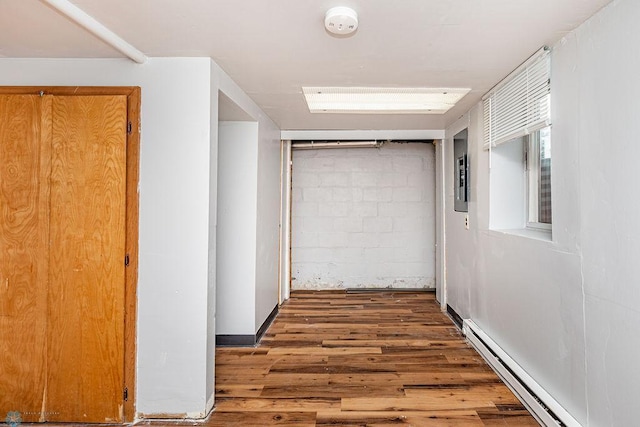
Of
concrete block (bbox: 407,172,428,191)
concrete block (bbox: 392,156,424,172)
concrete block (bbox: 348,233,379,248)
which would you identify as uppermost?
concrete block (bbox: 392,156,424,172)

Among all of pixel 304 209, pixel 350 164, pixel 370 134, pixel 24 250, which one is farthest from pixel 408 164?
pixel 24 250

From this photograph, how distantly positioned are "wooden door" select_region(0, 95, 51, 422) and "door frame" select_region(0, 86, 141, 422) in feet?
0.37

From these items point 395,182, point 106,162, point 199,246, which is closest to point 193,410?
point 199,246

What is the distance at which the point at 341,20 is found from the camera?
5.47ft

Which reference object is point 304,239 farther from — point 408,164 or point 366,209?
point 408,164

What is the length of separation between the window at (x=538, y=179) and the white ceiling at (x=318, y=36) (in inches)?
22.3

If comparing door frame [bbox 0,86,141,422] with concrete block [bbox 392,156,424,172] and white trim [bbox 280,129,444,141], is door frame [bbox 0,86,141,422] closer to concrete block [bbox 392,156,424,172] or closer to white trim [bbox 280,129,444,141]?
white trim [bbox 280,129,444,141]

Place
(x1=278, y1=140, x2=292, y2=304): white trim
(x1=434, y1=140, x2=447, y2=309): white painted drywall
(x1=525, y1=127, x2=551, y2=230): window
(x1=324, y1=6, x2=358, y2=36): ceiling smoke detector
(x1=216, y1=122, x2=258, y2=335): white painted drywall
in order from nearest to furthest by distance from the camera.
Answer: (x1=324, y1=6, x2=358, y2=36): ceiling smoke detector < (x1=525, y1=127, x2=551, y2=230): window < (x1=216, y1=122, x2=258, y2=335): white painted drywall < (x1=434, y1=140, x2=447, y2=309): white painted drywall < (x1=278, y1=140, x2=292, y2=304): white trim

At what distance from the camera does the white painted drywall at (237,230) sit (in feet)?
10.7

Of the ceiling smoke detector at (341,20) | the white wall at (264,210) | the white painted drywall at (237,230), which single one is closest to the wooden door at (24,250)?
the white wall at (264,210)

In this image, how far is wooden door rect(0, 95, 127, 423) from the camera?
6.95 feet

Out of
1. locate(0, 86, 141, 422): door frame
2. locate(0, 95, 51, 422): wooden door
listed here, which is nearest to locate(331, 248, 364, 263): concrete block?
locate(0, 86, 141, 422): door frame

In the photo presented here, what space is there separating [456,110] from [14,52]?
3.46m

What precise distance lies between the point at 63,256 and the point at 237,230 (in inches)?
55.7
